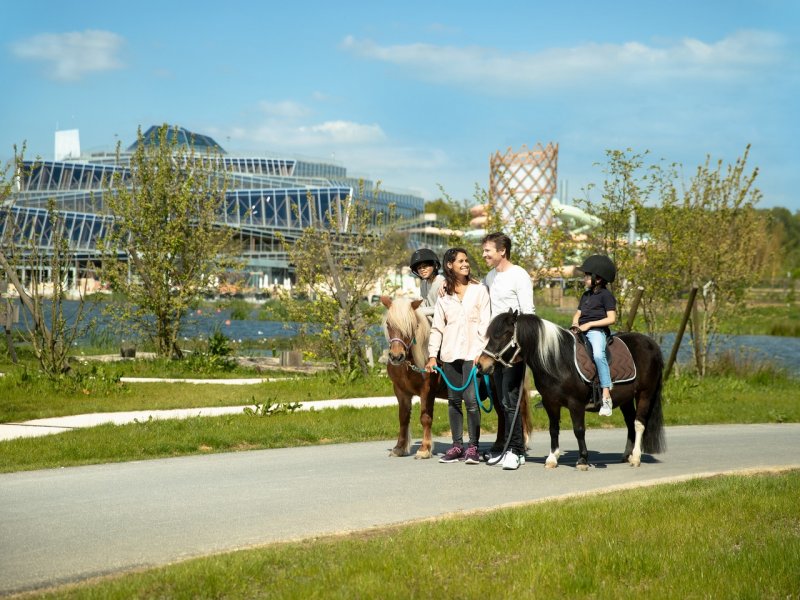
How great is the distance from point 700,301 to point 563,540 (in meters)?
20.8

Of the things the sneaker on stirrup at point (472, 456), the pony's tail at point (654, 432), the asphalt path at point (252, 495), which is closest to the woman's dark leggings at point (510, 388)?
Result: the sneaker on stirrup at point (472, 456)

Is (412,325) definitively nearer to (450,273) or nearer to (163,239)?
(450,273)

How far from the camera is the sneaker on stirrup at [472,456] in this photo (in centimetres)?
1048

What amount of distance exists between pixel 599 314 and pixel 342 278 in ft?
32.6

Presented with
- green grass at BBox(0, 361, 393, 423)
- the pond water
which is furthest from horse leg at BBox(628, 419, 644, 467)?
the pond water

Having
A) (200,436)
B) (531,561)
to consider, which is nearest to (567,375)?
(531,561)

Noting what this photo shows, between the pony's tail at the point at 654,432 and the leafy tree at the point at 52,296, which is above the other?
the leafy tree at the point at 52,296

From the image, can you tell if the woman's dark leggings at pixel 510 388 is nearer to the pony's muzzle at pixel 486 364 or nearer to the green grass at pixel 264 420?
the pony's muzzle at pixel 486 364

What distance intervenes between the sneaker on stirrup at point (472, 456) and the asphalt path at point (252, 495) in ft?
0.28

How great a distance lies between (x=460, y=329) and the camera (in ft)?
34.0

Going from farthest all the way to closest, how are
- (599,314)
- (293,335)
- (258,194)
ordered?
(258,194) → (293,335) → (599,314)

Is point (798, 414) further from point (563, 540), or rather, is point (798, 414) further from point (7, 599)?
point (7, 599)

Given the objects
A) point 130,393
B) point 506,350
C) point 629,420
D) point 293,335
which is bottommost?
point 293,335

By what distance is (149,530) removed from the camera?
23.6 ft
